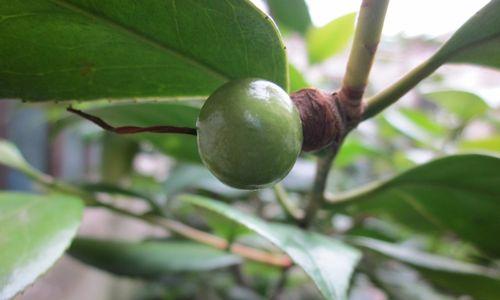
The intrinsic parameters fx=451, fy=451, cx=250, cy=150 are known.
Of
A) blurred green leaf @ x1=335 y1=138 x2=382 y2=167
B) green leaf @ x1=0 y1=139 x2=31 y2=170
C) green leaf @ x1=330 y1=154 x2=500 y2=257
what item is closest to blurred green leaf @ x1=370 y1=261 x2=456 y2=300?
green leaf @ x1=330 y1=154 x2=500 y2=257

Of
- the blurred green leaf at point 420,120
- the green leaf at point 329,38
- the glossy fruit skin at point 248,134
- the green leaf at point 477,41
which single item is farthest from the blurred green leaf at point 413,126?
the glossy fruit skin at point 248,134

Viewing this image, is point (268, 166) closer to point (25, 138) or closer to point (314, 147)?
point (314, 147)

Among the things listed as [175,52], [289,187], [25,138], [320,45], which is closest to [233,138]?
[175,52]

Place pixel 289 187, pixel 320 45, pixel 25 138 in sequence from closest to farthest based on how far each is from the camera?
pixel 289 187
pixel 320 45
pixel 25 138

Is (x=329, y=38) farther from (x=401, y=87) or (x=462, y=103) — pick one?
(x=401, y=87)

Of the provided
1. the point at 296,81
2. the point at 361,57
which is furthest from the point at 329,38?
the point at 361,57

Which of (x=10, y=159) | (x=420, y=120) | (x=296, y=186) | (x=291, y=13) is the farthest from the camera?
(x=420, y=120)
